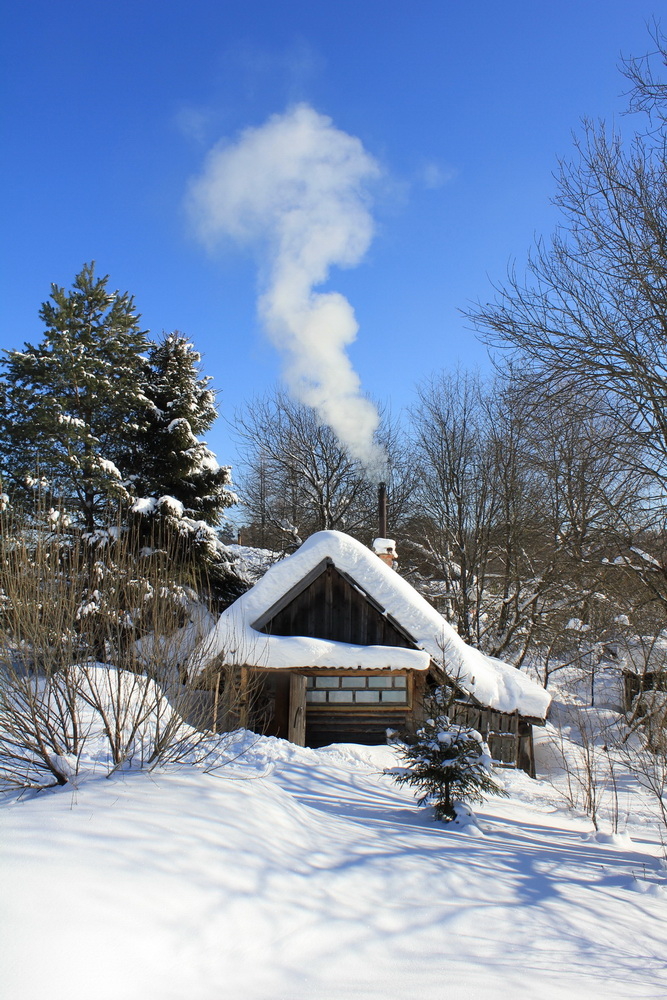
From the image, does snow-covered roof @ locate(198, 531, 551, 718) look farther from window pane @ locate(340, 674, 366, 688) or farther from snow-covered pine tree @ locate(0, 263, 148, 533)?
snow-covered pine tree @ locate(0, 263, 148, 533)

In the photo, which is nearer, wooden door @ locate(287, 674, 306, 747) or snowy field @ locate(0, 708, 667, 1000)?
snowy field @ locate(0, 708, 667, 1000)

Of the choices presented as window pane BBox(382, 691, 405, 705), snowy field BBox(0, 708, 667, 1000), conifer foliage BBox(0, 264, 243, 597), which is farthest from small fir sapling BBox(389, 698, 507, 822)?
conifer foliage BBox(0, 264, 243, 597)

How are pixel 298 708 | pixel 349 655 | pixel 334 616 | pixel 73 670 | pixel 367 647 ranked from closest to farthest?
pixel 73 670, pixel 298 708, pixel 349 655, pixel 367 647, pixel 334 616

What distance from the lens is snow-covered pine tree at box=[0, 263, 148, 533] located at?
1675 centimetres

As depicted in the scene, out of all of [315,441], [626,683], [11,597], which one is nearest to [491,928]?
[11,597]

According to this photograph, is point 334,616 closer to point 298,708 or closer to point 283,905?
point 298,708

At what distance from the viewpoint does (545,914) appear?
4.91 meters

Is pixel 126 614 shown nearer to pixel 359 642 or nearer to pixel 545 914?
pixel 545 914

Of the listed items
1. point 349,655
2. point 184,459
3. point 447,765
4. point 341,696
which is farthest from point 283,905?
point 184,459

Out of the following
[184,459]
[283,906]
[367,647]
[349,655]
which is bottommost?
[283,906]

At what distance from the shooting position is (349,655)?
1245cm

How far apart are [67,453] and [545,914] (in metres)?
15.1

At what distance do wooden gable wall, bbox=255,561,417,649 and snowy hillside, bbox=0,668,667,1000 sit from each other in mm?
6445

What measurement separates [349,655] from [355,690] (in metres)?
1.04
